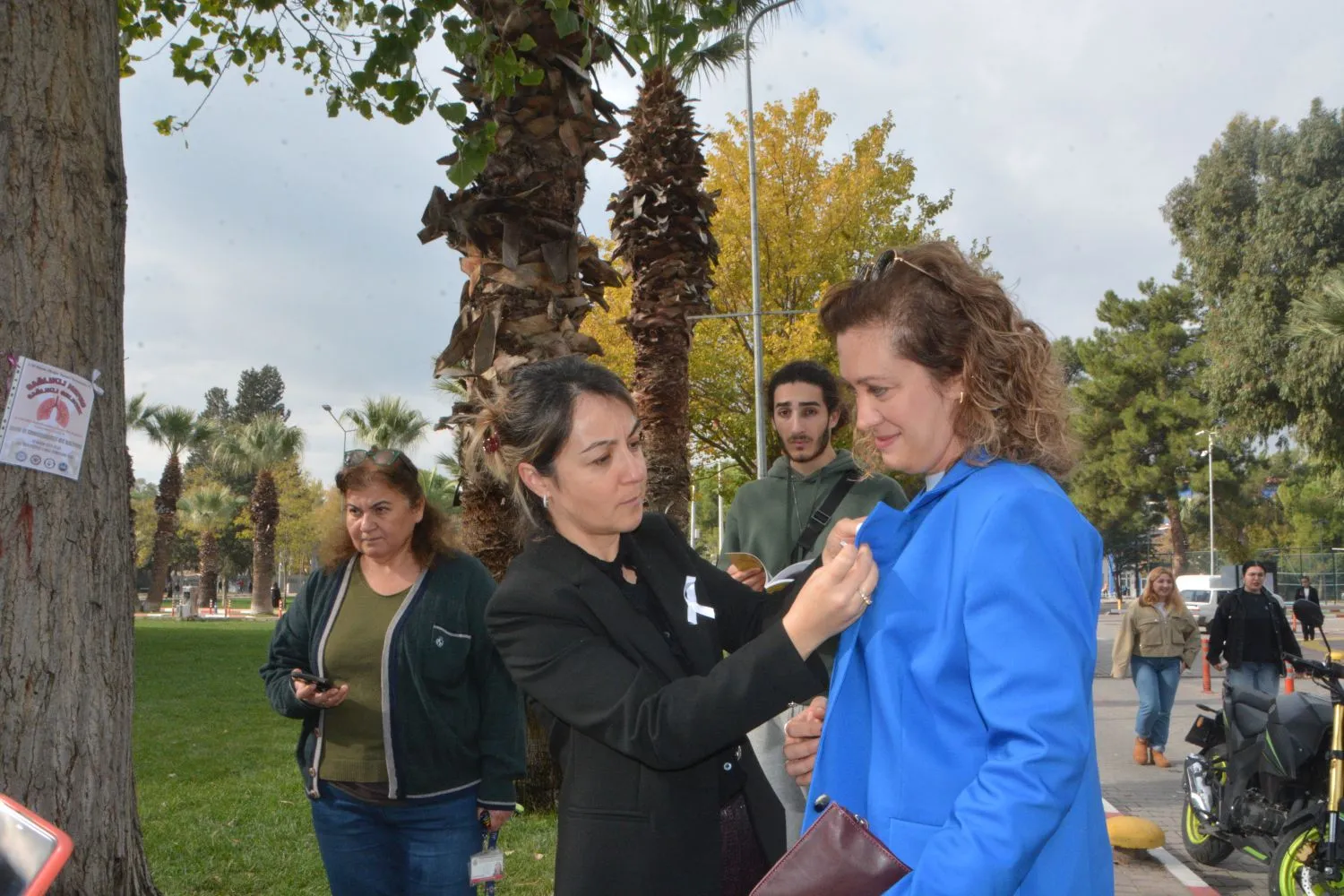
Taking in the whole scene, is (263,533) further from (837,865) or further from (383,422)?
(837,865)

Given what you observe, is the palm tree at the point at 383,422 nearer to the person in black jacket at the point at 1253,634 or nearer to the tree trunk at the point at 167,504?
the tree trunk at the point at 167,504

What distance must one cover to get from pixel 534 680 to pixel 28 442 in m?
2.16

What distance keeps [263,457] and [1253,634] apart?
55.5 metres

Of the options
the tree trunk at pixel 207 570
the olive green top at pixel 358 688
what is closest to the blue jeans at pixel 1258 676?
the olive green top at pixel 358 688

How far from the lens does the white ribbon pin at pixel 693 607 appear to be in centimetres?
255

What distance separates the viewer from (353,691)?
3.84 m

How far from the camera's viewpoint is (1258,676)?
11.5 meters

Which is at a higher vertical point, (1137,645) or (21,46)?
(21,46)

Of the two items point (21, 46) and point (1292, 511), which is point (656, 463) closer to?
point (21, 46)

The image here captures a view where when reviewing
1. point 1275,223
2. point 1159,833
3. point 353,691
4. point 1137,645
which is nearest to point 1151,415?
point 1275,223

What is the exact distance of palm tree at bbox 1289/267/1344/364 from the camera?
2586 centimetres

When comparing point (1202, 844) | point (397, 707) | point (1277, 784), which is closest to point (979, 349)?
point (397, 707)

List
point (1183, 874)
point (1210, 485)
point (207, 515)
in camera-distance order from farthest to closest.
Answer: point (207, 515), point (1210, 485), point (1183, 874)

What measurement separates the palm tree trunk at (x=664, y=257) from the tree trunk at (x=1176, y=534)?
52896 mm
